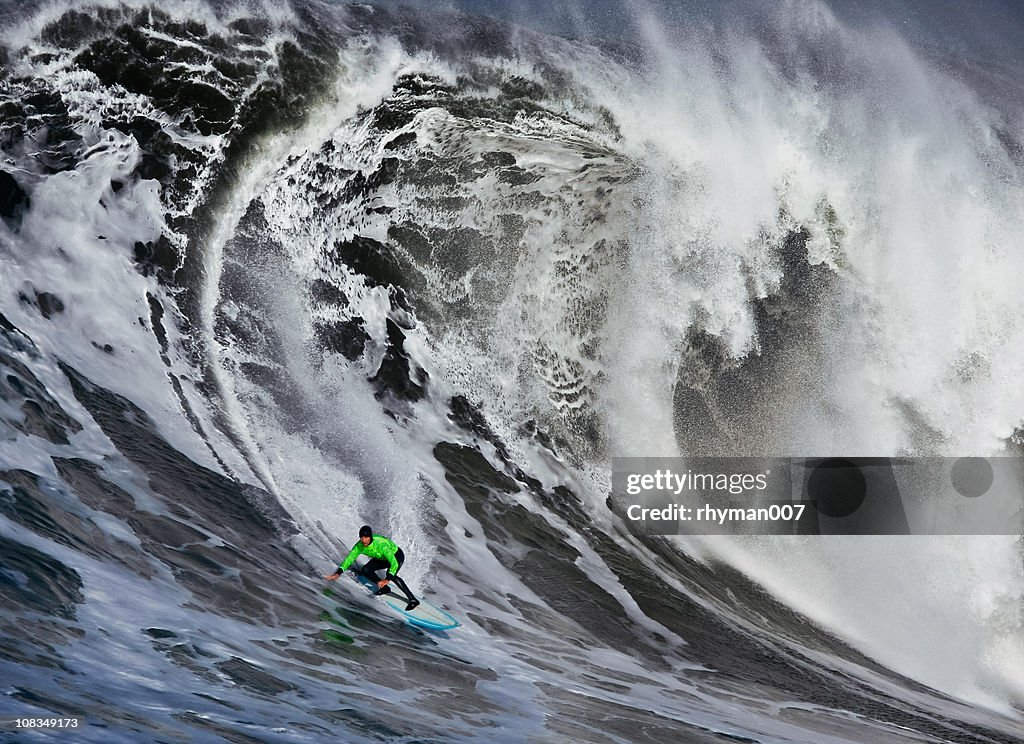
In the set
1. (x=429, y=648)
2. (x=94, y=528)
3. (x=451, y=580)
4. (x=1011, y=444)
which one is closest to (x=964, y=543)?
(x=1011, y=444)

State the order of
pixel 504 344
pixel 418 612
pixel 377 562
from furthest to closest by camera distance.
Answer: pixel 504 344 → pixel 377 562 → pixel 418 612

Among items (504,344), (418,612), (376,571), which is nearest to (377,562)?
(376,571)

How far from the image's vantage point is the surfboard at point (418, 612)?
7.61m

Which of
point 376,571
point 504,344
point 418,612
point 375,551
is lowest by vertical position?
point 418,612

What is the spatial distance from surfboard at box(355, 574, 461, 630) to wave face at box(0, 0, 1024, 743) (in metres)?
0.16

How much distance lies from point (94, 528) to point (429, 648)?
2.69 metres

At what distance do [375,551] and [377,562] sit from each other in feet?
0.33

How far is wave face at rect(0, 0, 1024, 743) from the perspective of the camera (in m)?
7.31

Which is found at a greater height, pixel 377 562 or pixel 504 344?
pixel 504 344

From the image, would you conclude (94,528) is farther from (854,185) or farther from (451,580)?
(854,185)

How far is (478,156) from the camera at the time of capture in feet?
40.9

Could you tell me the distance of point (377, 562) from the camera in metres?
7.84

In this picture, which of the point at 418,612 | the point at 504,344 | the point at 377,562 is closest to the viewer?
the point at 418,612

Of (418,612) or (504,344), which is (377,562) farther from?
(504,344)
